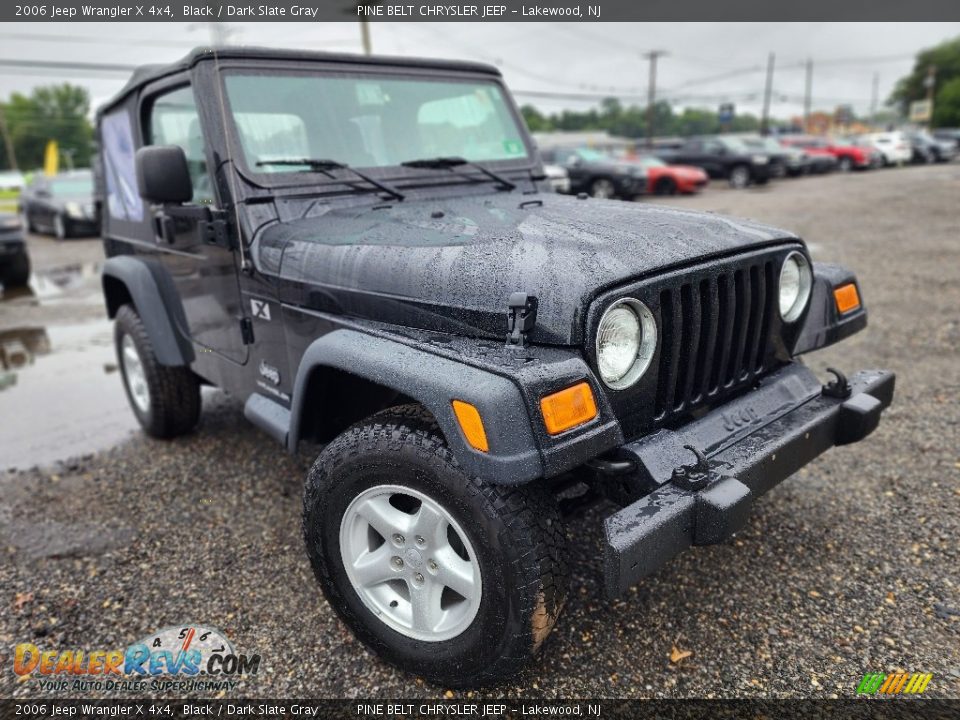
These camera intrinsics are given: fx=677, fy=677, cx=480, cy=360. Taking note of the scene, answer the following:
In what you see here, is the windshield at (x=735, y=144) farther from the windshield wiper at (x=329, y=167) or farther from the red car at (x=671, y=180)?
the windshield wiper at (x=329, y=167)

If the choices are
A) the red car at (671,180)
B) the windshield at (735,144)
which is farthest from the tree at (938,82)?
the red car at (671,180)

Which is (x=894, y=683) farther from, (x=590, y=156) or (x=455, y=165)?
(x=590, y=156)

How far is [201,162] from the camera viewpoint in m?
3.04

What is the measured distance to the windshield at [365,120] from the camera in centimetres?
286

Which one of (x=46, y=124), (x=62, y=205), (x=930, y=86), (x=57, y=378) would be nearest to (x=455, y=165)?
(x=57, y=378)

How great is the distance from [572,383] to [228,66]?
215 cm

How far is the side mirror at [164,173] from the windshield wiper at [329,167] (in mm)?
316

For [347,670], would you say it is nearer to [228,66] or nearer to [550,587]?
[550,587]

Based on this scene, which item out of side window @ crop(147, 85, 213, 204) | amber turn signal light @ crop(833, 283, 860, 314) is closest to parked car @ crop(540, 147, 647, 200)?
side window @ crop(147, 85, 213, 204)

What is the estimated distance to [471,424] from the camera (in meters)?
1.75

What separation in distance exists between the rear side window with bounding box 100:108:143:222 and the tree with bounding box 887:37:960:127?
7057cm

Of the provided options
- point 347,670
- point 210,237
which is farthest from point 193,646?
point 210,237

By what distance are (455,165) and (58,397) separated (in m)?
3.76

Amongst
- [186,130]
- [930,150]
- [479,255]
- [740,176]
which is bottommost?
[740,176]
